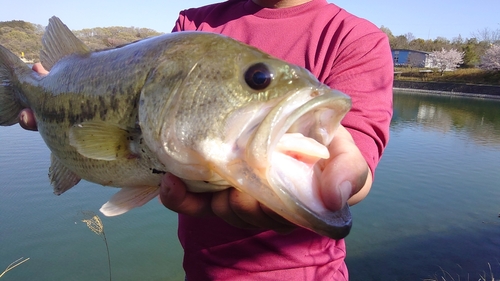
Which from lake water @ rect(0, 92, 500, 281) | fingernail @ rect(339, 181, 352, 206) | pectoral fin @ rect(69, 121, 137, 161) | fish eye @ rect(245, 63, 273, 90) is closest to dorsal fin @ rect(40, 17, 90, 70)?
pectoral fin @ rect(69, 121, 137, 161)

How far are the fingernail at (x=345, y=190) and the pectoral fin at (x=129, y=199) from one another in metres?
1.06

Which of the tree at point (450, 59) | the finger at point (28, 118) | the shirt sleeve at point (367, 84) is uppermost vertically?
the shirt sleeve at point (367, 84)

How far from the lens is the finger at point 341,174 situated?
1314 mm

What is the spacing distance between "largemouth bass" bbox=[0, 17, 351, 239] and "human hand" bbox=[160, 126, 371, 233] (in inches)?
2.0

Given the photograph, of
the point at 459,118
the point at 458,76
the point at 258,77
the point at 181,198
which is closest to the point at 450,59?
the point at 458,76

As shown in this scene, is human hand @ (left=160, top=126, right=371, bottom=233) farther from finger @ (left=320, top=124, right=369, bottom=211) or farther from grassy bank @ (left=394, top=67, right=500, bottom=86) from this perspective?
grassy bank @ (left=394, top=67, right=500, bottom=86)

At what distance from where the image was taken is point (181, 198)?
175 cm

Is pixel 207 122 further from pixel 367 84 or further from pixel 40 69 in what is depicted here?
pixel 40 69

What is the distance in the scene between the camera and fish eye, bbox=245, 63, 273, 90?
61.5 inches

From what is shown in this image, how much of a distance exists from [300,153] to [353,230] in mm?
9850

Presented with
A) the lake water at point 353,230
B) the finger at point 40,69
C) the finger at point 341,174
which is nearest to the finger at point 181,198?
the finger at point 341,174

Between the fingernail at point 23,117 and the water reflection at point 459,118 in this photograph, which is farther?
the water reflection at point 459,118

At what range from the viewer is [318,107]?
1467mm

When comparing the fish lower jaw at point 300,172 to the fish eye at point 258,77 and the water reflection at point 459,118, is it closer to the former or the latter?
the fish eye at point 258,77
